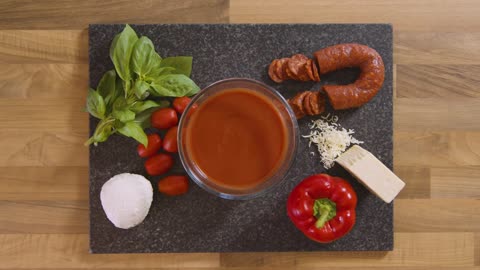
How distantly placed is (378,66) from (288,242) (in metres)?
0.57

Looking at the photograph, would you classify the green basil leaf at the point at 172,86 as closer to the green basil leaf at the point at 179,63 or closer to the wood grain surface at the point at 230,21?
the green basil leaf at the point at 179,63

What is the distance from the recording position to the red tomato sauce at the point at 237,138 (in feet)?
4.18

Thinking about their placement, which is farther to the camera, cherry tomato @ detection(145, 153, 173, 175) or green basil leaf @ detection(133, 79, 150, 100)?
cherry tomato @ detection(145, 153, 173, 175)

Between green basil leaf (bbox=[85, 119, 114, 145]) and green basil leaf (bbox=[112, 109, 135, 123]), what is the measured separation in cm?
4

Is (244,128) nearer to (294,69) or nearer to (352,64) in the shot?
(294,69)

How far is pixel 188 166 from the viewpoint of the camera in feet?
4.26

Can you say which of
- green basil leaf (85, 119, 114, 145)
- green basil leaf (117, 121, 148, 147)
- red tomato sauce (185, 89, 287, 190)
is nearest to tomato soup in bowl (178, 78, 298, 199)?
red tomato sauce (185, 89, 287, 190)

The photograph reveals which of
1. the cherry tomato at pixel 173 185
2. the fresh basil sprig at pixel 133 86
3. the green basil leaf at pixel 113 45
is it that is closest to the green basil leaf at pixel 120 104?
the fresh basil sprig at pixel 133 86

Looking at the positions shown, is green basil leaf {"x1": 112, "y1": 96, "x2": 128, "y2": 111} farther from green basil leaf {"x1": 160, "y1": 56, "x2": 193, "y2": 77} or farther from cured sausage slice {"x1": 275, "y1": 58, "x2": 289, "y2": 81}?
cured sausage slice {"x1": 275, "y1": 58, "x2": 289, "y2": 81}

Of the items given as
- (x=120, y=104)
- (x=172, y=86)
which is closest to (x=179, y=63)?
(x=172, y=86)

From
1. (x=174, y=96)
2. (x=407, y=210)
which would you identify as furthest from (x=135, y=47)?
(x=407, y=210)

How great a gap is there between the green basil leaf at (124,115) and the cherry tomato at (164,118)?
0.09 m

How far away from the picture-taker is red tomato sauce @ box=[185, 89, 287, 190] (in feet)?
4.18

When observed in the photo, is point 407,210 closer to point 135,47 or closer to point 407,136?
point 407,136
